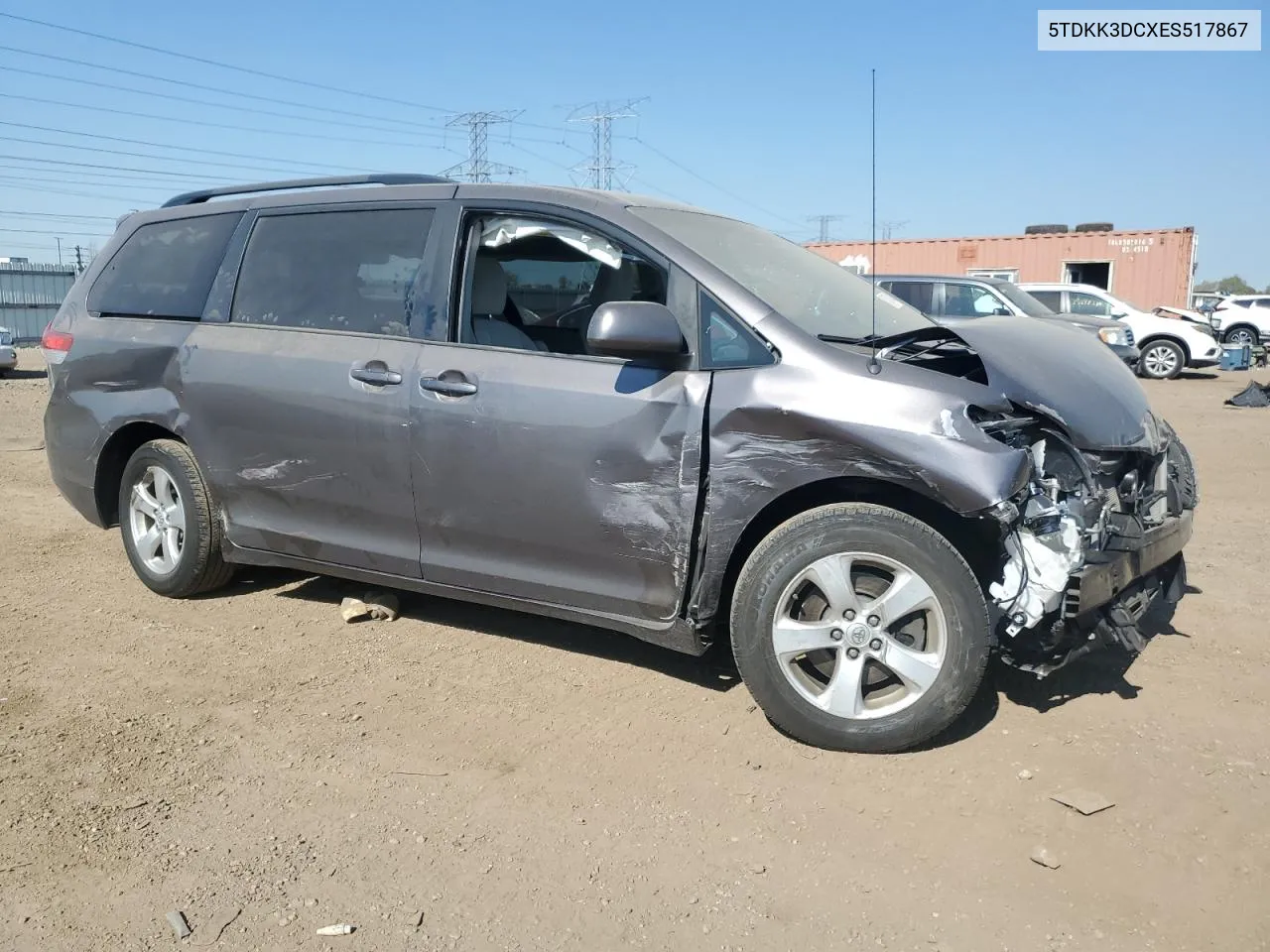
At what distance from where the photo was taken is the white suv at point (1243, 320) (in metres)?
24.4

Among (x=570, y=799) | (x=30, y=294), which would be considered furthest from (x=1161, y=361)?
(x=30, y=294)

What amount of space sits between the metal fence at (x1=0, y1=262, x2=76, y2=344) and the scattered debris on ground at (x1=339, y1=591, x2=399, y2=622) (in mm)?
36662

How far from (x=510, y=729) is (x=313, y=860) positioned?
36.1 inches

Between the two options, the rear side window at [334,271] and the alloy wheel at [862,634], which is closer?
the alloy wheel at [862,634]

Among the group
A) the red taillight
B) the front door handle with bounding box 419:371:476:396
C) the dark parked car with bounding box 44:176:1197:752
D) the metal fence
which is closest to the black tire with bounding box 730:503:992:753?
the dark parked car with bounding box 44:176:1197:752

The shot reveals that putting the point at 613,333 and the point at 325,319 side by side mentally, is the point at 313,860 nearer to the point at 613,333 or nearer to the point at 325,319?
the point at 613,333

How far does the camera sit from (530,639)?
14.5 feet

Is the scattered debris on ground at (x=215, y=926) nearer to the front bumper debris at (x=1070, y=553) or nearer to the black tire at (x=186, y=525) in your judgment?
the front bumper debris at (x=1070, y=553)

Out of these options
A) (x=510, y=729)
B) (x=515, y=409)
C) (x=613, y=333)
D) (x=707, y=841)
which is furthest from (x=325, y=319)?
(x=707, y=841)

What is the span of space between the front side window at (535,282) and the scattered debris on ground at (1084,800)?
86.2 inches

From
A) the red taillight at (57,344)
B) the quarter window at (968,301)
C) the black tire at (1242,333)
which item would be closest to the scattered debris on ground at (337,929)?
the red taillight at (57,344)

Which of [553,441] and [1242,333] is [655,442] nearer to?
[553,441]

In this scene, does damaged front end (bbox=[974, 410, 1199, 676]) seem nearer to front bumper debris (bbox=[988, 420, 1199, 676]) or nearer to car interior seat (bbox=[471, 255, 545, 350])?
front bumper debris (bbox=[988, 420, 1199, 676])

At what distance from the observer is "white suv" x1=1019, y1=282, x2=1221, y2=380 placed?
18.4 metres
